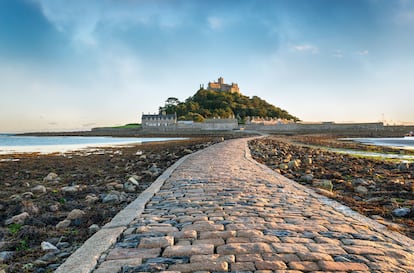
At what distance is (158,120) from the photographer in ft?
287

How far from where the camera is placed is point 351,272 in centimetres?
247

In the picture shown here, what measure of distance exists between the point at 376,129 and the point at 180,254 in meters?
89.6

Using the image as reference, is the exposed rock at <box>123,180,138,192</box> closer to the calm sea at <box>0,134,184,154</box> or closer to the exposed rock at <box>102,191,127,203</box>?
the exposed rock at <box>102,191,127,203</box>

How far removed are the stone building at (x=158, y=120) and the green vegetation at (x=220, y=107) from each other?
13.0 ft

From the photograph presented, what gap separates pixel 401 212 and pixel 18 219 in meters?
6.25

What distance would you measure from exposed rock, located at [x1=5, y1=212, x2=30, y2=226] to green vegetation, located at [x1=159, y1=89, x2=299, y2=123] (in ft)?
270

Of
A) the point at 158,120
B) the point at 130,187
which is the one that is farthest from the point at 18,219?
the point at 158,120

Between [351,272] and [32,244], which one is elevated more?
[351,272]

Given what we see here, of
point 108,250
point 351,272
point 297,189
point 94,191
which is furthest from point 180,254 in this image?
point 94,191

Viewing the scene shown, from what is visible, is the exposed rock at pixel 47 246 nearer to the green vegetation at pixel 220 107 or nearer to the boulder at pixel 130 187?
the boulder at pixel 130 187

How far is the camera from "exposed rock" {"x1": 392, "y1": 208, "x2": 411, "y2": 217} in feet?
16.1

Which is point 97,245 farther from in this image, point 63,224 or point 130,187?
point 130,187

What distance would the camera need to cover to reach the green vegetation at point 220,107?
9607cm

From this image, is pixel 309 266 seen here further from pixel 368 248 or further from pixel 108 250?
pixel 108 250
